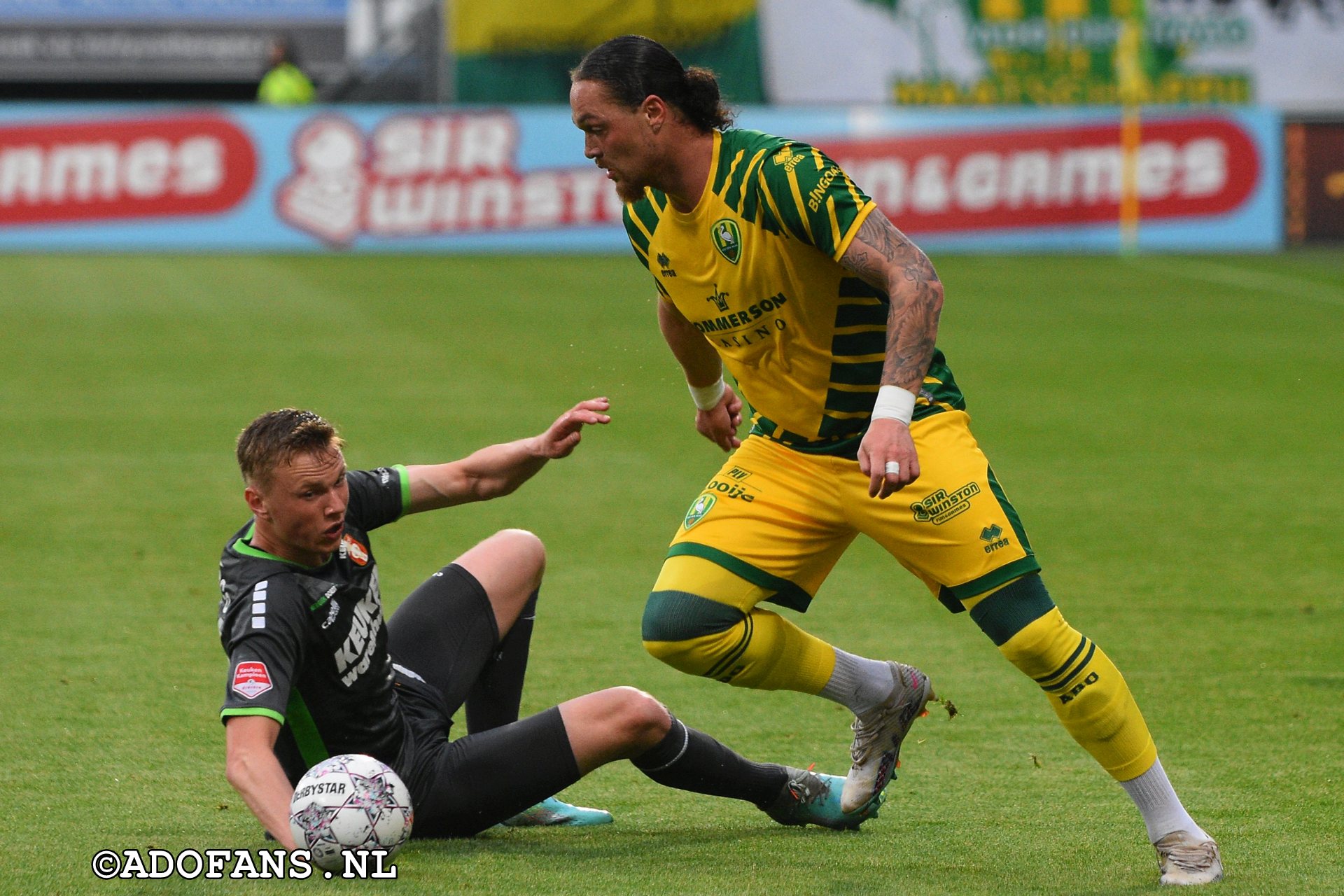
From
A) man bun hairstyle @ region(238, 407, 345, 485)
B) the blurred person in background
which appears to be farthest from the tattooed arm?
the blurred person in background

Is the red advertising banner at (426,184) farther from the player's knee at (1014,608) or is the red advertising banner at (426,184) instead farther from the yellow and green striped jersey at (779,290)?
the player's knee at (1014,608)

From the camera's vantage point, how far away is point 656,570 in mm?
8352

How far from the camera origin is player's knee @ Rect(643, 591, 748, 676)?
15.7 feet

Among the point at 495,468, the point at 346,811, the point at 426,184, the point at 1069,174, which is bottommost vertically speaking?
the point at 1069,174

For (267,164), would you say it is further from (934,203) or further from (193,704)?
(193,704)

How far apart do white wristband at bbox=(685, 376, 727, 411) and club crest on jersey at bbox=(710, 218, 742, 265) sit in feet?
2.77

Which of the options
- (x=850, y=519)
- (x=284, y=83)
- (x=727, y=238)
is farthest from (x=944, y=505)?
(x=284, y=83)

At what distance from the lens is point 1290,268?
24.0 meters

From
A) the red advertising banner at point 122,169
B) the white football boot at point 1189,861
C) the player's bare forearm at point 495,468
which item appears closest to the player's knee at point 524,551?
the player's bare forearm at point 495,468

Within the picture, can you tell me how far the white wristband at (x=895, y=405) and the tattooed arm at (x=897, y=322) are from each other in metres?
0.01

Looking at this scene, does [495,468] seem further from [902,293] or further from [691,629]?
[902,293]

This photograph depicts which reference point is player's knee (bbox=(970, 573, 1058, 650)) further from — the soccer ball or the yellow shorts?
the soccer ball

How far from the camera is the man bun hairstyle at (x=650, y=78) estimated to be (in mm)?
4672

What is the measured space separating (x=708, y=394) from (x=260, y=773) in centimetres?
189
